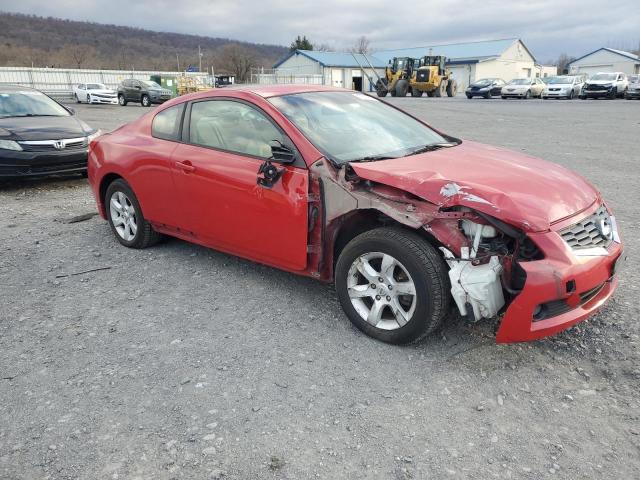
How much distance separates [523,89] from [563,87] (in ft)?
7.51

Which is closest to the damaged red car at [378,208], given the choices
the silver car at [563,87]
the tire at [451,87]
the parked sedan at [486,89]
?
the silver car at [563,87]

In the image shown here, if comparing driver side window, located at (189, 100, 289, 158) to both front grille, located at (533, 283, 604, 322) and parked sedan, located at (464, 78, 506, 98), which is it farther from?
parked sedan, located at (464, 78, 506, 98)

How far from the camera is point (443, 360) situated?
10.4 ft

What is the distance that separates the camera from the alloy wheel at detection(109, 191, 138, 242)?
5.15 meters

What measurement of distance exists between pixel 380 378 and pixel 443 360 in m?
0.43

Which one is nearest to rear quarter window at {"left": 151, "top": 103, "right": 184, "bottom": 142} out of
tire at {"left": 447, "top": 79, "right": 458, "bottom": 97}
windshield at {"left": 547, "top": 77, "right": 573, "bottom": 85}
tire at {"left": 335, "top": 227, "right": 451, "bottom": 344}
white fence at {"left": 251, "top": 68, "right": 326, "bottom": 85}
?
tire at {"left": 335, "top": 227, "right": 451, "bottom": 344}

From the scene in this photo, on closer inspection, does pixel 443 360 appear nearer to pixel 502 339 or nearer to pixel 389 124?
pixel 502 339

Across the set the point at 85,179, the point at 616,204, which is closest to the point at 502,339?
the point at 616,204

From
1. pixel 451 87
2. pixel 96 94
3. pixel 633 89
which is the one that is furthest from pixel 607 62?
pixel 96 94

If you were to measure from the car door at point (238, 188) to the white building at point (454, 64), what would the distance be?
171ft

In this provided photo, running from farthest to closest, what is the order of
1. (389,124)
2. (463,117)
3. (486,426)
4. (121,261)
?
(463,117)
(121,261)
(389,124)
(486,426)

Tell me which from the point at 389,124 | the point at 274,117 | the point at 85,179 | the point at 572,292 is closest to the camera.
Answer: the point at 572,292

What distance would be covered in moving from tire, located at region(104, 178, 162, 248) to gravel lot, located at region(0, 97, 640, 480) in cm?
55

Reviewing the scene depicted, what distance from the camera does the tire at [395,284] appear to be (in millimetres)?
3025
